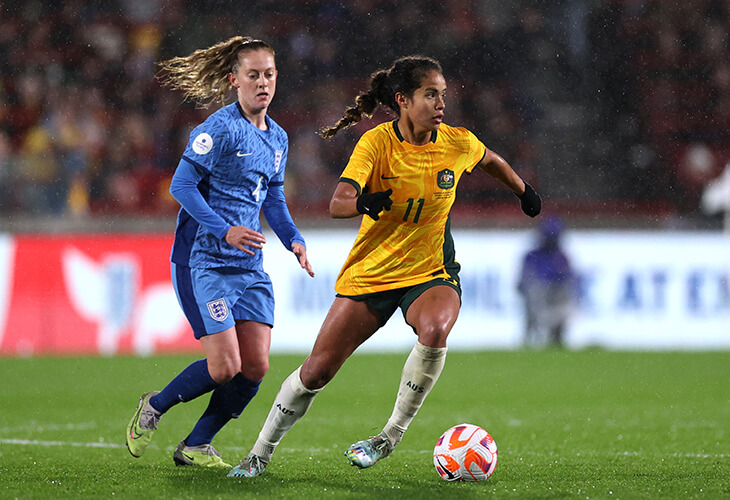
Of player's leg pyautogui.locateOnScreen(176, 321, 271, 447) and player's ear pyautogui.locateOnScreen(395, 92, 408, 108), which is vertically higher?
player's ear pyautogui.locateOnScreen(395, 92, 408, 108)

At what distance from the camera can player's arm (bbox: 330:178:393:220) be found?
4.61m

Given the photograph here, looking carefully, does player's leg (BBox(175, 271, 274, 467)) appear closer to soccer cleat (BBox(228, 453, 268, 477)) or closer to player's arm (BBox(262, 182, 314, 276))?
player's arm (BBox(262, 182, 314, 276))

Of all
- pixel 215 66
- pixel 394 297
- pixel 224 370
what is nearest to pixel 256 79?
pixel 215 66

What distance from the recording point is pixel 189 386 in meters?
5.34

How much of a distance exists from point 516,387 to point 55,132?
28.1 feet

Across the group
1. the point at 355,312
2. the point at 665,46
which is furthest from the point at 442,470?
the point at 665,46

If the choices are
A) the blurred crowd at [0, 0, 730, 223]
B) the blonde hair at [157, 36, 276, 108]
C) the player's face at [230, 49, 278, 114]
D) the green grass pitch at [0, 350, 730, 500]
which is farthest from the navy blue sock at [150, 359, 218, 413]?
the blurred crowd at [0, 0, 730, 223]

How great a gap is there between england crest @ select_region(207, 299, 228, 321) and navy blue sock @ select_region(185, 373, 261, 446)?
41 cm

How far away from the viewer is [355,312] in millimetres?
5000

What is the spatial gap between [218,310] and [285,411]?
2.13 feet

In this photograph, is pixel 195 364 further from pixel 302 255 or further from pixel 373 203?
pixel 373 203

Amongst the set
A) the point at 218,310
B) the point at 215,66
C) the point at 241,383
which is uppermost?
the point at 215,66

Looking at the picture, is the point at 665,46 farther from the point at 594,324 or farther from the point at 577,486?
the point at 577,486

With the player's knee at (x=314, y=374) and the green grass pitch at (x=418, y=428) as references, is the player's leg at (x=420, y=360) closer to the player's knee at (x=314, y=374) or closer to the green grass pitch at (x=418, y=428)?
the green grass pitch at (x=418, y=428)
